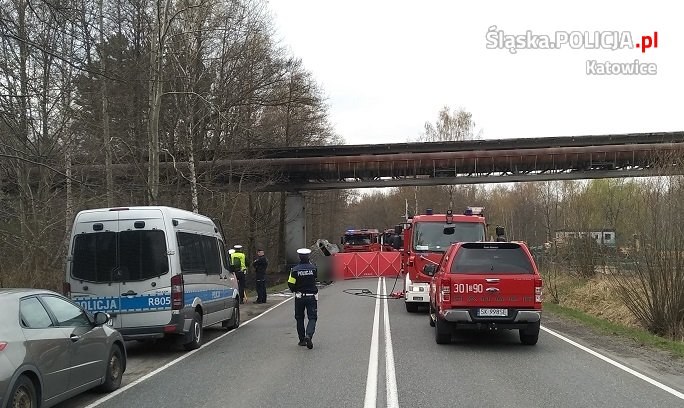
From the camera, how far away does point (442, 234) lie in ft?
57.2

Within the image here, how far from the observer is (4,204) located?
17453 millimetres

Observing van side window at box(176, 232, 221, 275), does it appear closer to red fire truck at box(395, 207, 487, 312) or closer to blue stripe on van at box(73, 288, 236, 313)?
blue stripe on van at box(73, 288, 236, 313)

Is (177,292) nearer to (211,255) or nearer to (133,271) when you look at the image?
(133,271)

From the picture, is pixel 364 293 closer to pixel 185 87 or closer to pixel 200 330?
pixel 185 87

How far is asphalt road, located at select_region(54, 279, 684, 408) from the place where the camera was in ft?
24.4

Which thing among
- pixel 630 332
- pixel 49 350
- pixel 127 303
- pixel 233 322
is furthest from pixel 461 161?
pixel 49 350

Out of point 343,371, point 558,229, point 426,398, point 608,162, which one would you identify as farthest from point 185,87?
point 608,162

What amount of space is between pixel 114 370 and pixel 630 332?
1106 cm

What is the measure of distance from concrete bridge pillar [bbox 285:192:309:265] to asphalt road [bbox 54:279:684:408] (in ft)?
103

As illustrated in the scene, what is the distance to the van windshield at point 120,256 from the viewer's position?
10867 mm

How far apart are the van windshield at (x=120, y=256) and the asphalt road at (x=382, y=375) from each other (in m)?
1.54

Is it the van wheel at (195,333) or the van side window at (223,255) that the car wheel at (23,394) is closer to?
the van wheel at (195,333)

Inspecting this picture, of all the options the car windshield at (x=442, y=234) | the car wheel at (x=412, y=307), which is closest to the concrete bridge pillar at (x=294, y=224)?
the car wheel at (x=412, y=307)

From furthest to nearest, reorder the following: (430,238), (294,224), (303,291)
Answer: (294,224)
(430,238)
(303,291)
